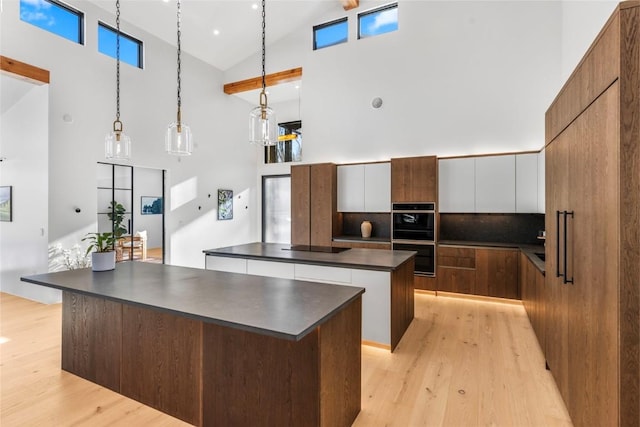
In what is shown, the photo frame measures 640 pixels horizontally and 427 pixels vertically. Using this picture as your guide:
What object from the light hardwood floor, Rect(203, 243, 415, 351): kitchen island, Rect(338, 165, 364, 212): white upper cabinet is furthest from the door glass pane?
the light hardwood floor

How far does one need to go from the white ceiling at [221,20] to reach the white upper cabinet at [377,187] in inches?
133

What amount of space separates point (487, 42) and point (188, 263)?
22.5ft

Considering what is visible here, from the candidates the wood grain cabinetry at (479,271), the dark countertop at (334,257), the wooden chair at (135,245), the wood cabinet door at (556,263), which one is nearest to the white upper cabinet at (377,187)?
the wood grain cabinetry at (479,271)

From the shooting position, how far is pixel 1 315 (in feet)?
13.9

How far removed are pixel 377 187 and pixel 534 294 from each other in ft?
9.73

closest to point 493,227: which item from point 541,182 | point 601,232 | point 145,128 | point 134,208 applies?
point 541,182

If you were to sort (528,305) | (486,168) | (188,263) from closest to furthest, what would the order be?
(528,305)
(486,168)
(188,263)

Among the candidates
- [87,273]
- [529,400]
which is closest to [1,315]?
[87,273]

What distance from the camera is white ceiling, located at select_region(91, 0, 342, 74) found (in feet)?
18.4

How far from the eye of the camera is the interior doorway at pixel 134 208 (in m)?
5.67

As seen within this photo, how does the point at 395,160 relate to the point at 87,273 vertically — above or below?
above

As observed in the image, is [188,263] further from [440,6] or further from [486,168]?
[440,6]

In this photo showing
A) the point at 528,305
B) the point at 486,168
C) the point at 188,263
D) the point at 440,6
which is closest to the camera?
the point at 528,305

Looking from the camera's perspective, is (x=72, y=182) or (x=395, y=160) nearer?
(x=72, y=182)
